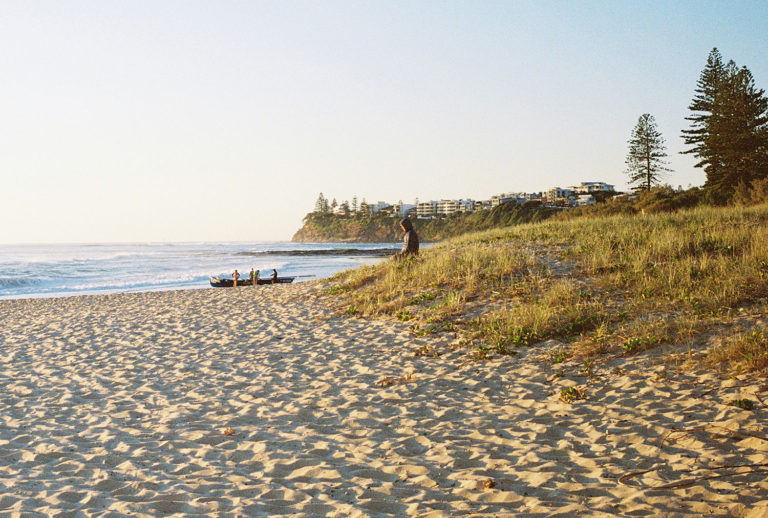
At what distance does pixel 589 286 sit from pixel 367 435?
7946mm

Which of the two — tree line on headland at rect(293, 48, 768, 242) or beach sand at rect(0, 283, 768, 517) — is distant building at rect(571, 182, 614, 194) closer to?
tree line on headland at rect(293, 48, 768, 242)

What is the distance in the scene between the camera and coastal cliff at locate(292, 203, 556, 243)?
4491 inches

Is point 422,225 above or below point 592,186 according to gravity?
below

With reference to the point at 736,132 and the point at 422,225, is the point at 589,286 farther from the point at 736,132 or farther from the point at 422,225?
the point at 422,225

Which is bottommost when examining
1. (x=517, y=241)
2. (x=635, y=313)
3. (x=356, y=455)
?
(x=356, y=455)

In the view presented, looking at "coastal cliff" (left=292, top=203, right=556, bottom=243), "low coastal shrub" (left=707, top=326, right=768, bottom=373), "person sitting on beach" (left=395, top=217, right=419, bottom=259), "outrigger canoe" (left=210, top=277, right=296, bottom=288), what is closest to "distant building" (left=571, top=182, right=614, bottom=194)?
"coastal cliff" (left=292, top=203, right=556, bottom=243)

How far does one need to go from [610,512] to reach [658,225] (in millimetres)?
16354

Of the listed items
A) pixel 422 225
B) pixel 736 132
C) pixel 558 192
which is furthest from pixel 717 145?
pixel 558 192

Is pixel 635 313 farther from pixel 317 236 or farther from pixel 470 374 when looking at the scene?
pixel 317 236

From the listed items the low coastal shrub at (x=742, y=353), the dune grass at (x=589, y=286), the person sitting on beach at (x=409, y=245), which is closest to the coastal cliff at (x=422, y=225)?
the person sitting on beach at (x=409, y=245)

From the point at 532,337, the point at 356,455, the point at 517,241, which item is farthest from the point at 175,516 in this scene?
the point at 517,241

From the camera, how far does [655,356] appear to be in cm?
787

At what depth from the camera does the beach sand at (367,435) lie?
441 centimetres

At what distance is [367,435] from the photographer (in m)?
6.02
